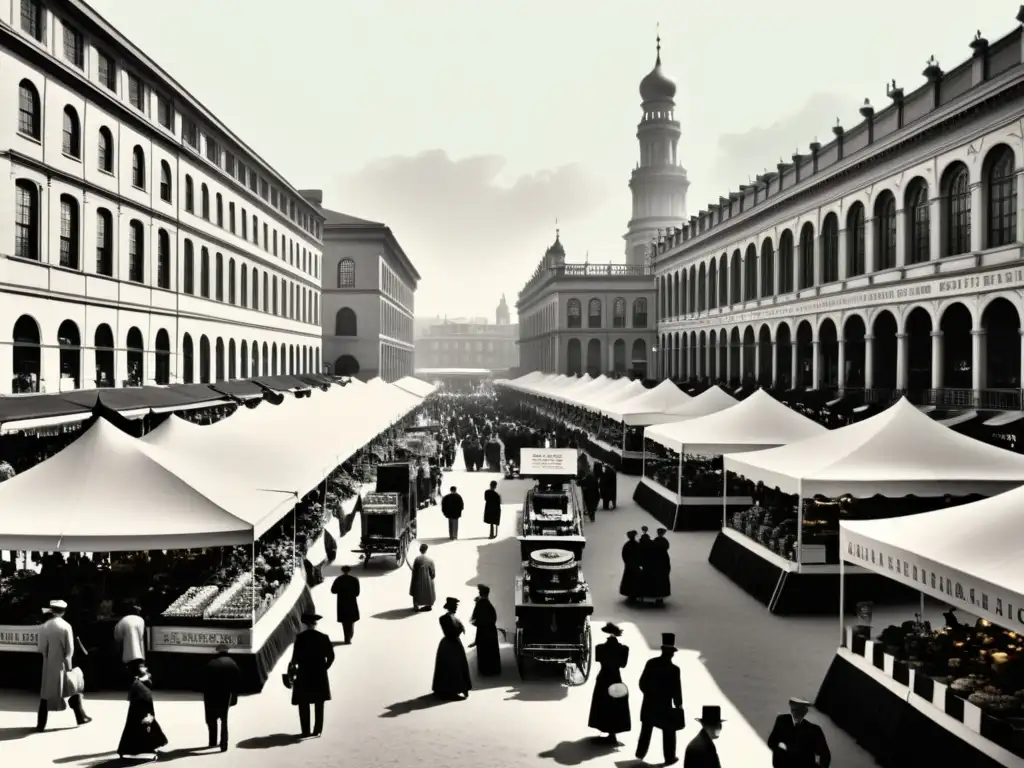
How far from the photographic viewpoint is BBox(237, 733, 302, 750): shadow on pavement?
9055 mm

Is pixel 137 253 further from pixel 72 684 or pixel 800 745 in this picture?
pixel 800 745

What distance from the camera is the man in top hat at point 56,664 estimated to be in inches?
376

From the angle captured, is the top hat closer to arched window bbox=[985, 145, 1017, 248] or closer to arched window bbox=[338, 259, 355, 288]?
arched window bbox=[985, 145, 1017, 248]

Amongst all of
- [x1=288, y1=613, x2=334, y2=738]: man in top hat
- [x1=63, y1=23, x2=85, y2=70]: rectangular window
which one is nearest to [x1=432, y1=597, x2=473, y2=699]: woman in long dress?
[x1=288, y1=613, x2=334, y2=738]: man in top hat

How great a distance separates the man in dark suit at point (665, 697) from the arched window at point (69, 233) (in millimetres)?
25236

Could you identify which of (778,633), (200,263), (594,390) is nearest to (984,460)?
(778,633)

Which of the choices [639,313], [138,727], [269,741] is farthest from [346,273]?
[138,727]

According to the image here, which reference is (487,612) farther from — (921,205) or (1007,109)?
(921,205)

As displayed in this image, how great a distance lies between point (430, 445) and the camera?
3212 cm

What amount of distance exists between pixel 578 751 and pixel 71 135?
2656 cm

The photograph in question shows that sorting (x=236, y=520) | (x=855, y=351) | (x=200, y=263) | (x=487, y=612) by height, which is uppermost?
(x=200, y=263)

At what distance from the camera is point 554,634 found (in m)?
11.4

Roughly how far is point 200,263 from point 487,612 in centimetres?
3299

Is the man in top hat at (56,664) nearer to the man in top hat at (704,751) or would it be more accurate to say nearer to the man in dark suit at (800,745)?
the man in top hat at (704,751)
